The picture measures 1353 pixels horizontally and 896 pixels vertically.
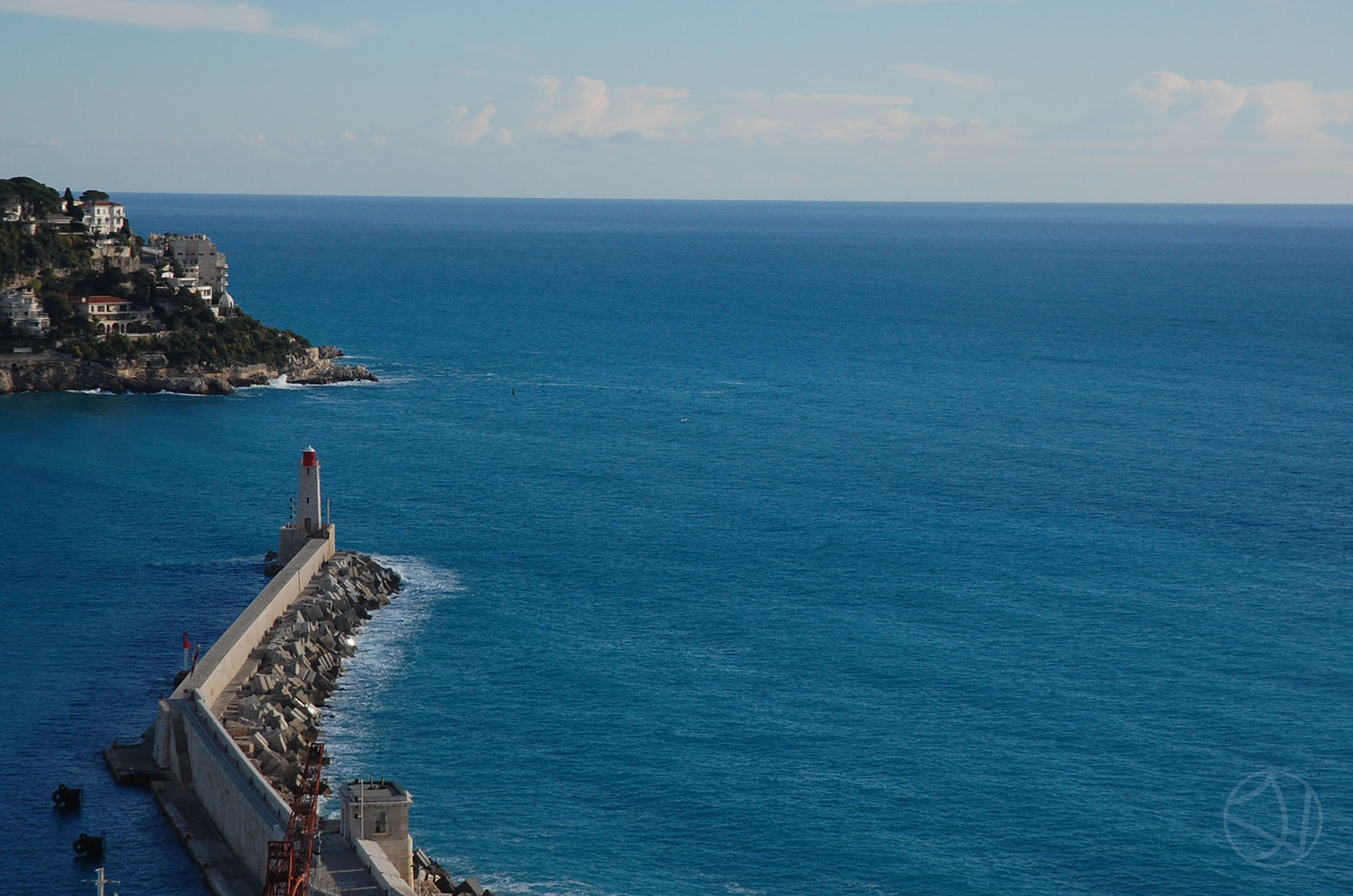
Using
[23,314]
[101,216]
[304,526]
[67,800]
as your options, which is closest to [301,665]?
[67,800]

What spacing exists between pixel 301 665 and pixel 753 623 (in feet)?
60.1

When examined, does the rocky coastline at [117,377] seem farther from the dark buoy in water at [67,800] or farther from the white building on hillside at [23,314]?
the dark buoy in water at [67,800]

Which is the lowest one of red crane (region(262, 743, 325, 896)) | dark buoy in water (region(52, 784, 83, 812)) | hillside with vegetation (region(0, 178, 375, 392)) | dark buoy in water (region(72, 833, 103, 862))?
A: dark buoy in water (region(72, 833, 103, 862))

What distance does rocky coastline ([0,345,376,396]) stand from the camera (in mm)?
114000

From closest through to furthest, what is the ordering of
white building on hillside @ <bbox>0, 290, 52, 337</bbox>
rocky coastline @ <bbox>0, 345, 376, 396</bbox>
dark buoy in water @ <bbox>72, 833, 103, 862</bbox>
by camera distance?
dark buoy in water @ <bbox>72, 833, 103, 862</bbox>
rocky coastline @ <bbox>0, 345, 376, 396</bbox>
white building on hillside @ <bbox>0, 290, 52, 337</bbox>

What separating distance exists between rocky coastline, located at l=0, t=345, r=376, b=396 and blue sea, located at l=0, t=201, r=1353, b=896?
70.3 inches

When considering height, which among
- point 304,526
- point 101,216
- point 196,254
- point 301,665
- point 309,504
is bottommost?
point 301,665

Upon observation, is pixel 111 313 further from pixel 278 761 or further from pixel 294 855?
pixel 294 855

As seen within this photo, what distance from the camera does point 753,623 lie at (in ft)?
201

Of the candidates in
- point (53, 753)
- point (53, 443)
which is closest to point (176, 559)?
point (53, 753)

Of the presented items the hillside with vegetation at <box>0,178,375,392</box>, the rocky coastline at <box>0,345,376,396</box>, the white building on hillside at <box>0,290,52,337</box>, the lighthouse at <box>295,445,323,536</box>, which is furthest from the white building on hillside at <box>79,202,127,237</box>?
the lighthouse at <box>295,445,323,536</box>

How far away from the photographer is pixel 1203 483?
86875mm

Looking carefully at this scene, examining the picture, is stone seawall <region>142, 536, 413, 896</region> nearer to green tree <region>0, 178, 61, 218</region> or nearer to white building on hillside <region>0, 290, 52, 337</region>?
white building on hillside <region>0, 290, 52, 337</region>

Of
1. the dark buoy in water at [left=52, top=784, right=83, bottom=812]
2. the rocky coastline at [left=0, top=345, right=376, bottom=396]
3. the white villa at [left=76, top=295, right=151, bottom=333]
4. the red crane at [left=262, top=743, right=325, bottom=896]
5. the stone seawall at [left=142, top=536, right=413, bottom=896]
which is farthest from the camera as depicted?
the white villa at [left=76, top=295, right=151, bottom=333]
